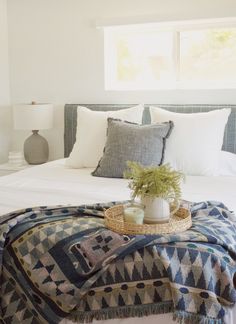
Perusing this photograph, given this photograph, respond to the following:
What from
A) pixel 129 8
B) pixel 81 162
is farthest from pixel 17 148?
pixel 129 8

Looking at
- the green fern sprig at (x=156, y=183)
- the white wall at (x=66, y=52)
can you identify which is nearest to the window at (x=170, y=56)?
the white wall at (x=66, y=52)

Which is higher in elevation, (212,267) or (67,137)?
(67,137)

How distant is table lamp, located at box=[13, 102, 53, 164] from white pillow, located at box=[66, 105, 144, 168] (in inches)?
21.6

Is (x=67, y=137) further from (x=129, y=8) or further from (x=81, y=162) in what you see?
(x=129, y=8)

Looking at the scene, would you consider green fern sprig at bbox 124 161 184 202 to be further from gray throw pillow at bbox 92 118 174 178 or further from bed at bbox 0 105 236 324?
gray throw pillow at bbox 92 118 174 178

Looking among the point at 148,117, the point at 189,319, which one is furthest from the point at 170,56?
the point at 189,319

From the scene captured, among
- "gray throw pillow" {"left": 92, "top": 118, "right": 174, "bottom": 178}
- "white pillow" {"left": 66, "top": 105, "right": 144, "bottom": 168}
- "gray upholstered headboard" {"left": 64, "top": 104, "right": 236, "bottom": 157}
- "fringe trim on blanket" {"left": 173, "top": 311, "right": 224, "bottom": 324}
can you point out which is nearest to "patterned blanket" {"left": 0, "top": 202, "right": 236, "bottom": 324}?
"fringe trim on blanket" {"left": 173, "top": 311, "right": 224, "bottom": 324}

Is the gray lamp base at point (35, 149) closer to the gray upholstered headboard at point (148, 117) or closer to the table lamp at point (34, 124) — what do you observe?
the table lamp at point (34, 124)

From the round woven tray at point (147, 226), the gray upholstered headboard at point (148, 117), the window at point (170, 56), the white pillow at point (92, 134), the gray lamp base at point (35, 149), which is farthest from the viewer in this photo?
the gray lamp base at point (35, 149)

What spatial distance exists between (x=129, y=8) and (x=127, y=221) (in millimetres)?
2465

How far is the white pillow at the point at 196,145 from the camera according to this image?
2936 millimetres

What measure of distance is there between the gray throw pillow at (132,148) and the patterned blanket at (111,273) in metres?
1.10

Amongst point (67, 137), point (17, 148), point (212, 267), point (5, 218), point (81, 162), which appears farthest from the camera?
point (17, 148)

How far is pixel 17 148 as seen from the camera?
438 cm
